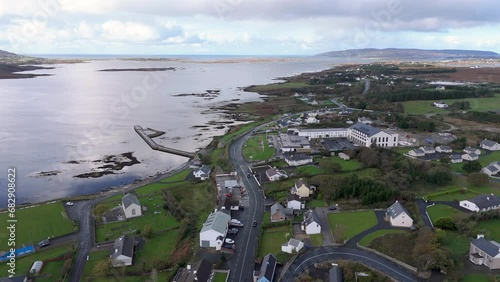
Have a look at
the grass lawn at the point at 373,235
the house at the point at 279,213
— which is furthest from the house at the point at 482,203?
the house at the point at 279,213

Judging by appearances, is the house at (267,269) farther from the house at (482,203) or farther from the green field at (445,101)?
the green field at (445,101)

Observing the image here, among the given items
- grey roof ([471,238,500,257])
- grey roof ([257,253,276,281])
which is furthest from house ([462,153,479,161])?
grey roof ([257,253,276,281])

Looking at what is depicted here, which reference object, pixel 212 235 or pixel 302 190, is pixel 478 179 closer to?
pixel 302 190

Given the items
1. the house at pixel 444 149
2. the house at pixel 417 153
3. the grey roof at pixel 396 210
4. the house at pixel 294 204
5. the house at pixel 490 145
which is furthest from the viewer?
the house at pixel 490 145

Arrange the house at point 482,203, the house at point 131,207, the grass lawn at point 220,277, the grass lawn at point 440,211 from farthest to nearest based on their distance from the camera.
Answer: the house at point 131,207 < the house at point 482,203 < the grass lawn at point 440,211 < the grass lawn at point 220,277

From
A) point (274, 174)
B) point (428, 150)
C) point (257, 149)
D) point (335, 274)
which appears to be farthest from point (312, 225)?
point (428, 150)

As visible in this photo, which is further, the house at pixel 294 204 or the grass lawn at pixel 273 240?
the house at pixel 294 204

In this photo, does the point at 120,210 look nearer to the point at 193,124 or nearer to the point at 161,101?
the point at 193,124

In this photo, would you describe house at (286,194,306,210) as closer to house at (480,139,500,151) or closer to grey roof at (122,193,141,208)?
grey roof at (122,193,141,208)
